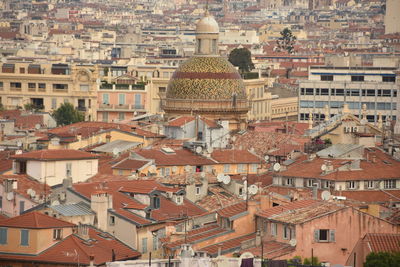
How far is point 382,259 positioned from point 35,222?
7.82 m

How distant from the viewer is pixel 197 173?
61531 millimetres

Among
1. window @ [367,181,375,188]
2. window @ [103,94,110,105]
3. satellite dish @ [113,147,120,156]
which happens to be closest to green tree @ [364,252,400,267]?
window @ [367,181,375,188]

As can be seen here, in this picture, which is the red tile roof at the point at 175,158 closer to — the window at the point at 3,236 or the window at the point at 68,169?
the window at the point at 68,169

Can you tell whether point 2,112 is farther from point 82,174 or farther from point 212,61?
point 82,174

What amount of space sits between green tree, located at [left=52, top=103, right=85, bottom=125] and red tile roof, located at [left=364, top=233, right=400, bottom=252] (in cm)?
5226

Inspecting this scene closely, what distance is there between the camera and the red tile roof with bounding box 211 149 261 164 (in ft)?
223

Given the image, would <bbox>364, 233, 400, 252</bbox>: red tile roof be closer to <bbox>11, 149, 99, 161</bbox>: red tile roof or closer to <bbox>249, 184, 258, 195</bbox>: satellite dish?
<bbox>249, 184, 258, 195</bbox>: satellite dish

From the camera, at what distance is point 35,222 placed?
47219mm

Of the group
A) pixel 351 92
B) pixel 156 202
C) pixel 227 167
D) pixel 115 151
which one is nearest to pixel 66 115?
pixel 351 92

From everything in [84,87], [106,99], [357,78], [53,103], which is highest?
[357,78]

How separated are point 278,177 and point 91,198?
35.2 ft

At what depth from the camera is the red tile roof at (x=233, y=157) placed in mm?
67938

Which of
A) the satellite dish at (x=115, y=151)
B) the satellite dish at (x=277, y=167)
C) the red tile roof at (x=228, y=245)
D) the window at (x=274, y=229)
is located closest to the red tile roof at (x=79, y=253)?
the red tile roof at (x=228, y=245)

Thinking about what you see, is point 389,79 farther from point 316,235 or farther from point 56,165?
point 316,235
